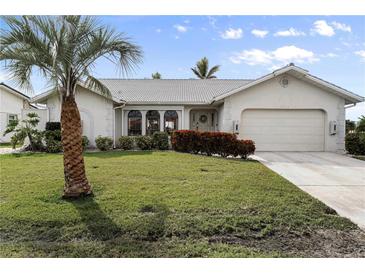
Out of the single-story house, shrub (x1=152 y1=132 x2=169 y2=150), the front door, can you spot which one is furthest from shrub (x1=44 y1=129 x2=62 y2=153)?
the single-story house

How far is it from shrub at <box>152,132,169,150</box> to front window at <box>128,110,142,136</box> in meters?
2.42

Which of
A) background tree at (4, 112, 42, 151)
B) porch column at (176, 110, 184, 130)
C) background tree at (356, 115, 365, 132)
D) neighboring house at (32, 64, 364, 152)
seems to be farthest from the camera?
background tree at (356, 115, 365, 132)

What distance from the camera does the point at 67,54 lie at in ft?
18.5

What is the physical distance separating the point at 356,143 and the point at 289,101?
13.6 feet

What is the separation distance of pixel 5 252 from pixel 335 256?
4560 millimetres

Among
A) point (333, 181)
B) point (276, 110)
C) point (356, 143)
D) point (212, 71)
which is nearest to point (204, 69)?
point (212, 71)

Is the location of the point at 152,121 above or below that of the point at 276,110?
below

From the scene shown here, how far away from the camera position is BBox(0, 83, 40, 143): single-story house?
23062mm

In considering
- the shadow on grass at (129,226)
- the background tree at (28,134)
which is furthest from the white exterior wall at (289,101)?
the shadow on grass at (129,226)

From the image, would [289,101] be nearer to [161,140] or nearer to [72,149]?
[161,140]

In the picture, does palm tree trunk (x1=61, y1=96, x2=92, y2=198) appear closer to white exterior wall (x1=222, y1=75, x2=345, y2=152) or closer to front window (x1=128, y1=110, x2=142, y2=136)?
white exterior wall (x1=222, y1=75, x2=345, y2=152)

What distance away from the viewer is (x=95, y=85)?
8.38 m

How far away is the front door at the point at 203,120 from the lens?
770 inches
